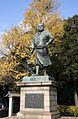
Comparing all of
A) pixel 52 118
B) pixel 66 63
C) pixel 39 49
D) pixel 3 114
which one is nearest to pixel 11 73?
pixel 3 114

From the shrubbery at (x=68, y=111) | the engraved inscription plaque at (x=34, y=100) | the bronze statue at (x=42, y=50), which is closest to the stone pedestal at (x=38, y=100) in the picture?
the engraved inscription plaque at (x=34, y=100)

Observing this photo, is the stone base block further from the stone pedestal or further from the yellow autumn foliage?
the yellow autumn foliage

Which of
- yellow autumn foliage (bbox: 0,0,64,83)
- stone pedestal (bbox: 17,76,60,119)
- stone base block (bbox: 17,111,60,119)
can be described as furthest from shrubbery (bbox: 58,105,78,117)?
stone base block (bbox: 17,111,60,119)

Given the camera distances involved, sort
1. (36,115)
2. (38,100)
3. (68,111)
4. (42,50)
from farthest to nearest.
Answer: (68,111) < (42,50) < (38,100) < (36,115)

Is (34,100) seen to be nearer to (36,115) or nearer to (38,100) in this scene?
(38,100)

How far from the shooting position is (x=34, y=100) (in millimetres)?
7500

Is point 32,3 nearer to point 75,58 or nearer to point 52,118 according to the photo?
point 75,58

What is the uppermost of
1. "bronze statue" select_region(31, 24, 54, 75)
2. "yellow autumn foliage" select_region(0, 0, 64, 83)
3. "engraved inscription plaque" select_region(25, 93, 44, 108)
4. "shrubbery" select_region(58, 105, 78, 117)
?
"yellow autumn foliage" select_region(0, 0, 64, 83)

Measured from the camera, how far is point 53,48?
714 inches

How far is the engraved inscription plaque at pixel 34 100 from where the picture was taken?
7.39m

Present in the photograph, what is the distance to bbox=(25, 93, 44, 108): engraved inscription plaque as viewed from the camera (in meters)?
7.39

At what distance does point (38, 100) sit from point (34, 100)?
0.70 feet

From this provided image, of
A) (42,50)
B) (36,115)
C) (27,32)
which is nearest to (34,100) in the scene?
(36,115)

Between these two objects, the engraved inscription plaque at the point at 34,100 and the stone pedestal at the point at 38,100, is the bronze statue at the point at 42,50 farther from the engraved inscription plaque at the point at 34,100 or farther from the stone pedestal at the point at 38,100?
the engraved inscription plaque at the point at 34,100
